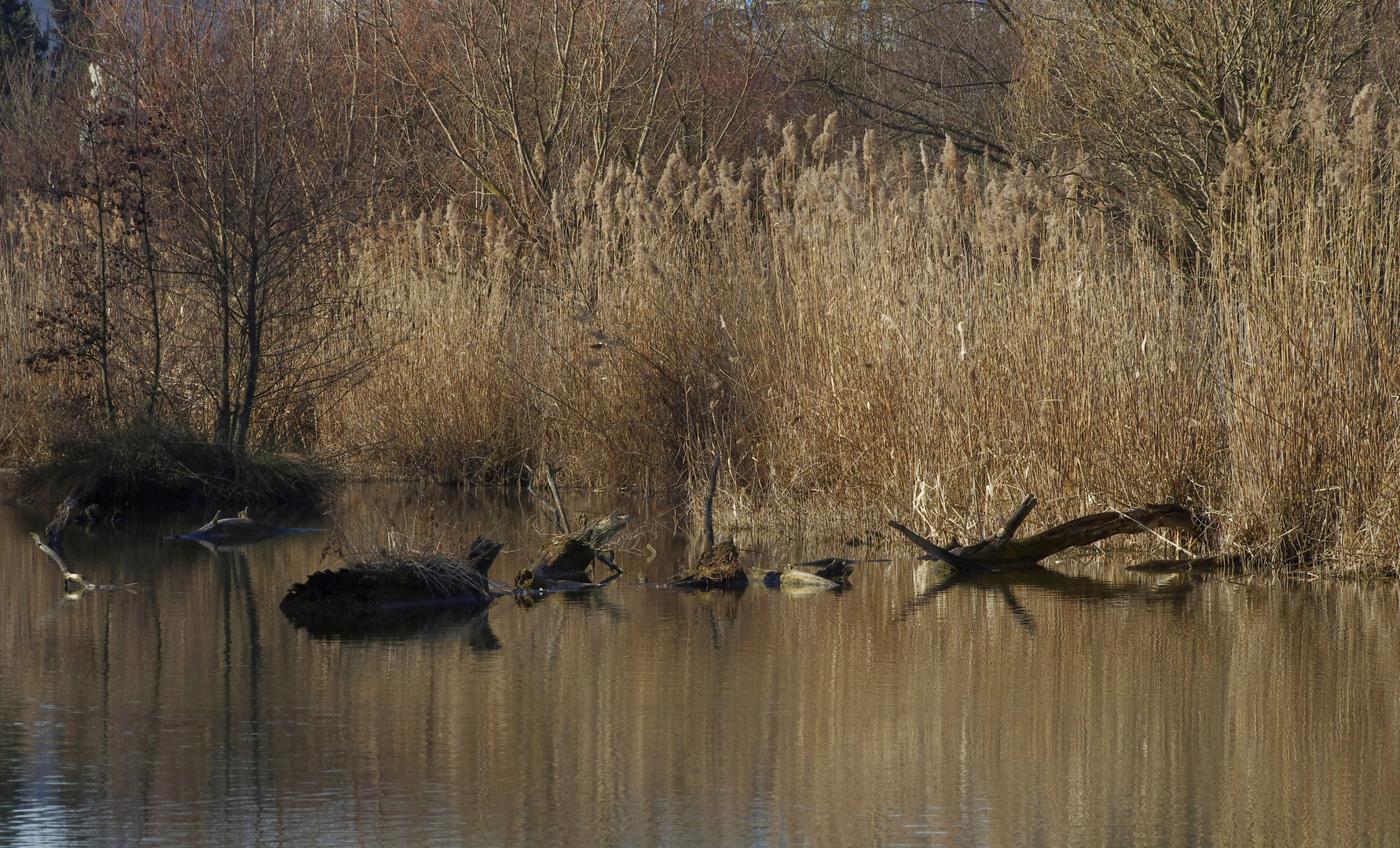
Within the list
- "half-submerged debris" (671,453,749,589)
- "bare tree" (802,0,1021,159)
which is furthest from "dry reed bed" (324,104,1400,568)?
"bare tree" (802,0,1021,159)

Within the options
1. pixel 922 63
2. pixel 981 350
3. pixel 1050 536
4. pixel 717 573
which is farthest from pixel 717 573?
pixel 922 63

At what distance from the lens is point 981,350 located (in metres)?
9.12

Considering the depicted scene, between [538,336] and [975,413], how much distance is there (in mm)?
5054

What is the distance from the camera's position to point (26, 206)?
1614 centimetres

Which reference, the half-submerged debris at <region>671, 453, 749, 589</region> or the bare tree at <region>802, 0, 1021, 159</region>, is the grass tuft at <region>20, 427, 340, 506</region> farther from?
the bare tree at <region>802, 0, 1021, 159</region>

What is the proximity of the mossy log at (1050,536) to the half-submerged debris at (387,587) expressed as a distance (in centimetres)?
235

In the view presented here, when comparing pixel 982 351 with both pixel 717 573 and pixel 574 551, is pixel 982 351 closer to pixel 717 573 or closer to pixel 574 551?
pixel 717 573

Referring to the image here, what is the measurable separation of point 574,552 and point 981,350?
257 centimetres

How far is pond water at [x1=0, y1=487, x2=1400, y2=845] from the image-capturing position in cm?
393

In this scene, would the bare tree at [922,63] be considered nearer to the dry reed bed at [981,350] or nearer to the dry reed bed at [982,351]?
the dry reed bed at [981,350]

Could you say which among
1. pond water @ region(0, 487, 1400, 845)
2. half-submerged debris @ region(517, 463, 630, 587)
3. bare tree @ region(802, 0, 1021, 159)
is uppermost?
bare tree @ region(802, 0, 1021, 159)

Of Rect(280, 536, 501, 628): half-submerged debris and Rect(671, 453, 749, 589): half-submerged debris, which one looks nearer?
Rect(280, 536, 501, 628): half-submerged debris

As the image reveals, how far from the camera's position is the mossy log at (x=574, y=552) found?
8.14 m

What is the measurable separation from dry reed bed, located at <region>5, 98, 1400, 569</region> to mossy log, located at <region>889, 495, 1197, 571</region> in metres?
0.18
